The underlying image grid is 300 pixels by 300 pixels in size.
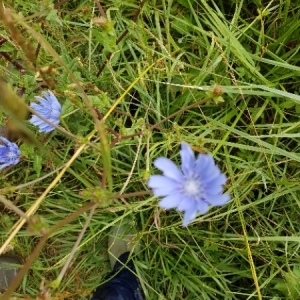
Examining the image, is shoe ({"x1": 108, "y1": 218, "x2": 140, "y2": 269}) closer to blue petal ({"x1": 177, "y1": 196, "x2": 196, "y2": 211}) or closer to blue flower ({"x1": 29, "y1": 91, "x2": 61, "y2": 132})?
blue flower ({"x1": 29, "y1": 91, "x2": 61, "y2": 132})

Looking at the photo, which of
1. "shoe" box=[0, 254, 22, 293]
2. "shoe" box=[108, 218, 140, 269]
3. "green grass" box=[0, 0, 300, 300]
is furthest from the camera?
"shoe" box=[0, 254, 22, 293]

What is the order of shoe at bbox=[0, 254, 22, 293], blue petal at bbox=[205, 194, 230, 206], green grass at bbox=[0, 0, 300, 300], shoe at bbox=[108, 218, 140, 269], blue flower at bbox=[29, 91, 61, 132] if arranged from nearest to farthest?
blue petal at bbox=[205, 194, 230, 206], blue flower at bbox=[29, 91, 61, 132], green grass at bbox=[0, 0, 300, 300], shoe at bbox=[108, 218, 140, 269], shoe at bbox=[0, 254, 22, 293]

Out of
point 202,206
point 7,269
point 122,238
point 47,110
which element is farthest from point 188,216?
point 7,269

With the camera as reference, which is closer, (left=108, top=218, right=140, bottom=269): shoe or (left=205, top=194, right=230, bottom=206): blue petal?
(left=205, top=194, right=230, bottom=206): blue petal

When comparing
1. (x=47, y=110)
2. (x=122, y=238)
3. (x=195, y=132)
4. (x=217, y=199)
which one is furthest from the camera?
(x=122, y=238)

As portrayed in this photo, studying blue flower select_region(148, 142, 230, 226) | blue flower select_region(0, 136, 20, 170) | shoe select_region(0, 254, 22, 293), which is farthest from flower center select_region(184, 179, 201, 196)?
shoe select_region(0, 254, 22, 293)

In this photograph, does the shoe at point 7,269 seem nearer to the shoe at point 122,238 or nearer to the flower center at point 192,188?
the shoe at point 122,238

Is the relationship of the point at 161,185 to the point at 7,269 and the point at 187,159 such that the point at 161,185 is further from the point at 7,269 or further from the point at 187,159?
the point at 7,269

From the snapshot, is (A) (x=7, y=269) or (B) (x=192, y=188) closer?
(B) (x=192, y=188)
